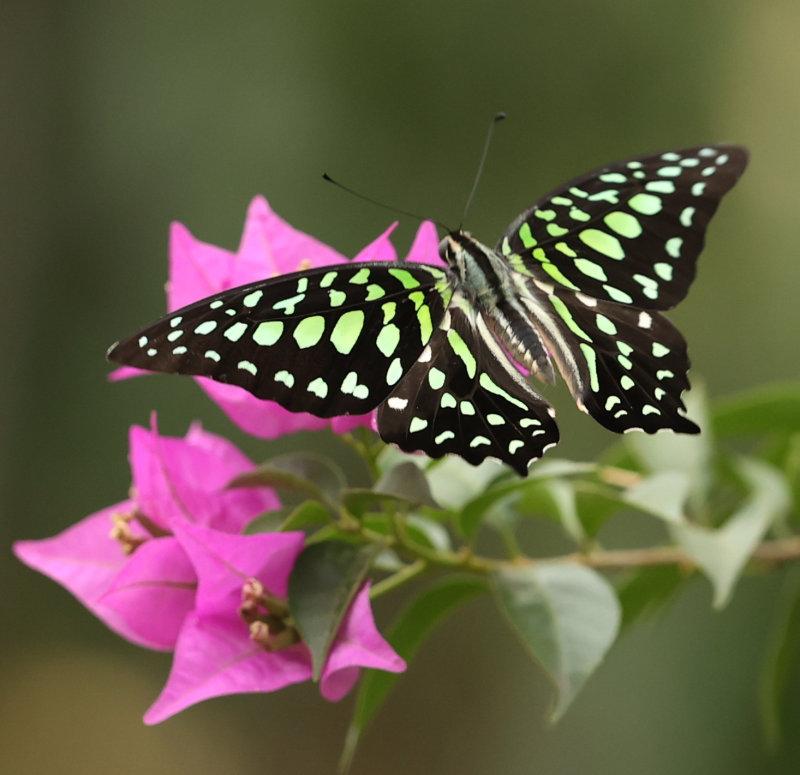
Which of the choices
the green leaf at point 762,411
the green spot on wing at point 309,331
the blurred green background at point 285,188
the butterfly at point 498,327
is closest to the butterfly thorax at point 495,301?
the butterfly at point 498,327

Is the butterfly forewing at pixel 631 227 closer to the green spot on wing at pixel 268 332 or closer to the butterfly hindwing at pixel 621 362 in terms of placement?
the butterfly hindwing at pixel 621 362

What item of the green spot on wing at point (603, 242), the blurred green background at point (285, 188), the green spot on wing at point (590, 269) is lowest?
the blurred green background at point (285, 188)

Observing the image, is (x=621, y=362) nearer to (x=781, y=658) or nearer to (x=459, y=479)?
(x=459, y=479)

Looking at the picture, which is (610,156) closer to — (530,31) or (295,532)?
(530,31)

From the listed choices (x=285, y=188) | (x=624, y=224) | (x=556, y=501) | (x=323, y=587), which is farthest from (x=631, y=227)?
(x=285, y=188)

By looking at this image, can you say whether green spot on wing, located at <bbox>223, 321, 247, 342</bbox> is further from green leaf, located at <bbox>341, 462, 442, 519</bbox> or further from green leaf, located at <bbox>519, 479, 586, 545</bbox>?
green leaf, located at <bbox>519, 479, 586, 545</bbox>

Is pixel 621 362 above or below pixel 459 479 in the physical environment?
above

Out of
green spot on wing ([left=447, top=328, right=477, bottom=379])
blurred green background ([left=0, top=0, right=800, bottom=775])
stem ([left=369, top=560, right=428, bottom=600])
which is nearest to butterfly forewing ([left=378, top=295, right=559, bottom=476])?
green spot on wing ([left=447, top=328, right=477, bottom=379])
